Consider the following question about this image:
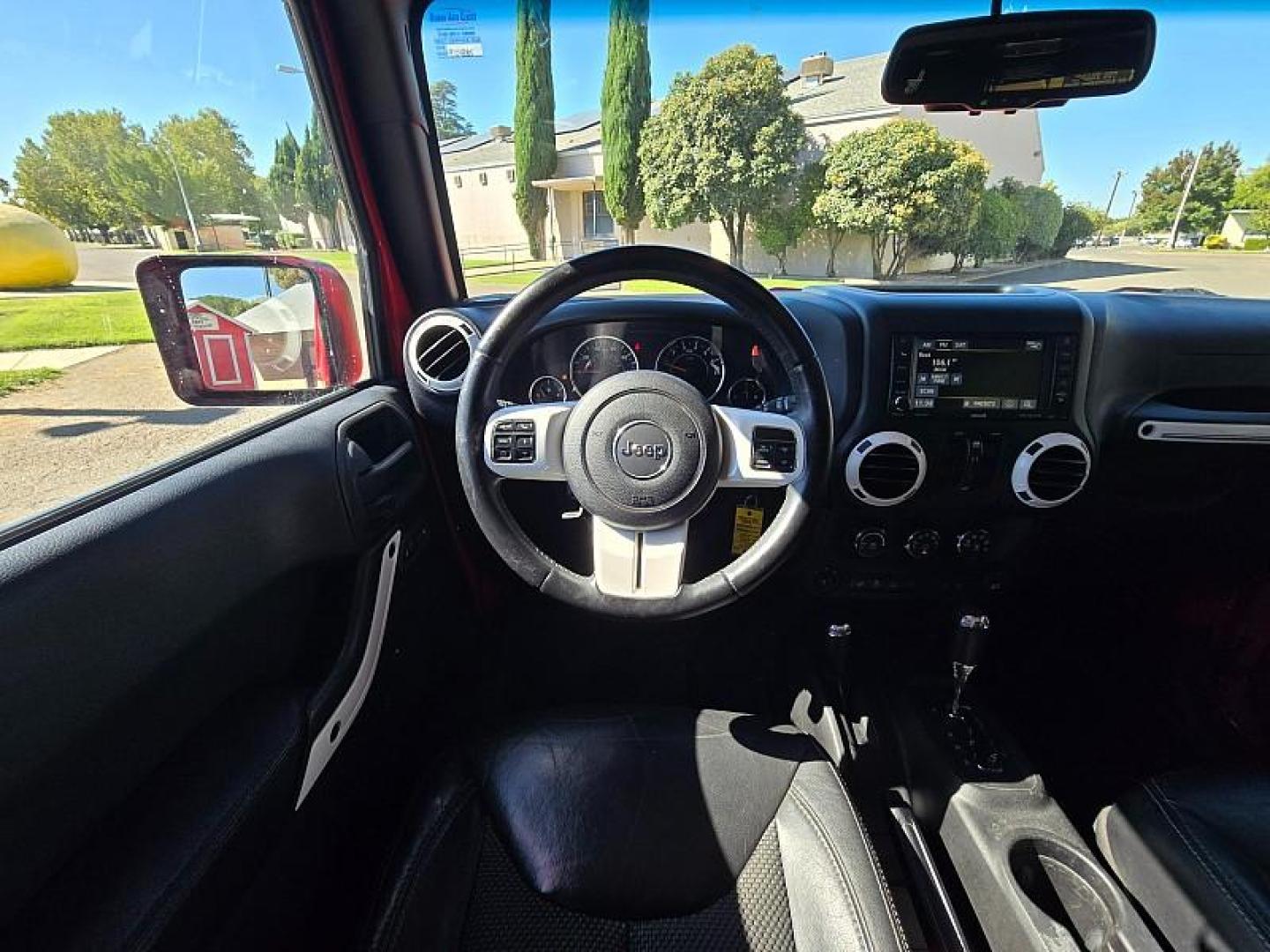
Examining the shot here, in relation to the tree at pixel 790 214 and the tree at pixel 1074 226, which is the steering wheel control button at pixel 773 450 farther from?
the tree at pixel 1074 226

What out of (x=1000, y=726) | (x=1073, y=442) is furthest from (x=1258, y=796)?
(x=1073, y=442)

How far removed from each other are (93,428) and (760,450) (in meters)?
1.12

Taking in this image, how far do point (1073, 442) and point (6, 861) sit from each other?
2.06 metres

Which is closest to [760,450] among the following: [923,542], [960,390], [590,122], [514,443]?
[514,443]

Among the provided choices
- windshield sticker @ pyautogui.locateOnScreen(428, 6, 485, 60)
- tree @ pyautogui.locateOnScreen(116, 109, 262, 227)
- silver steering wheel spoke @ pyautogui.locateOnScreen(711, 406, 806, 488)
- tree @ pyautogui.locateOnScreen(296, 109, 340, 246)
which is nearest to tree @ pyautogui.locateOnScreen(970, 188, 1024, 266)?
silver steering wheel spoke @ pyautogui.locateOnScreen(711, 406, 806, 488)

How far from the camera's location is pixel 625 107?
191 centimetres

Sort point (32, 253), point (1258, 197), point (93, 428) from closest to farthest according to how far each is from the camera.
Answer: point (32, 253), point (93, 428), point (1258, 197)

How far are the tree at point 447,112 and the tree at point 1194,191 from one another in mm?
2013

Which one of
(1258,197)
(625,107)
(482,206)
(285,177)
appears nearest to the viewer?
(285,177)

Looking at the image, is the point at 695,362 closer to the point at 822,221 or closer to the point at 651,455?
the point at 651,455

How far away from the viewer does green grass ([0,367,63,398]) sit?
88cm

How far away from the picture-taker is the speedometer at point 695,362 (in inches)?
63.2

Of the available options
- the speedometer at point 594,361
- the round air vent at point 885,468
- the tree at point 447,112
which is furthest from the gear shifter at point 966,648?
the tree at point 447,112

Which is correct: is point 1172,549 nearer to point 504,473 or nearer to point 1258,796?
point 1258,796
